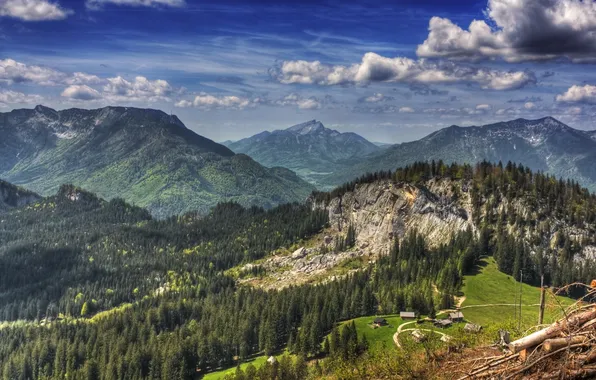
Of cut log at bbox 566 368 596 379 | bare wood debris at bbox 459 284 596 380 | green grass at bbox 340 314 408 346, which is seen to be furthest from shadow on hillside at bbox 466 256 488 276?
cut log at bbox 566 368 596 379

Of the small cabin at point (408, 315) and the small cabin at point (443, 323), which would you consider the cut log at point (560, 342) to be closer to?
the small cabin at point (443, 323)

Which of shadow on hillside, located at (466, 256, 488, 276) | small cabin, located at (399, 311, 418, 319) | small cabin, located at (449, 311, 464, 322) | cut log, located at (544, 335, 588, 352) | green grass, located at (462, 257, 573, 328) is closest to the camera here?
cut log, located at (544, 335, 588, 352)

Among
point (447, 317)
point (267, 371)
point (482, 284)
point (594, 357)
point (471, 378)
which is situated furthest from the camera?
point (482, 284)

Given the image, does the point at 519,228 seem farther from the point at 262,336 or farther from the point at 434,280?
the point at 262,336

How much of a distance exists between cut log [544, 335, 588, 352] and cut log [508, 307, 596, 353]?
1.22ft

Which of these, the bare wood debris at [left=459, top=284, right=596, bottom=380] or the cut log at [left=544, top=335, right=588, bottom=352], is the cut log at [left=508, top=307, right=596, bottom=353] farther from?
the cut log at [left=544, top=335, right=588, bottom=352]

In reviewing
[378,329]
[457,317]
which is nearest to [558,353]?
[457,317]

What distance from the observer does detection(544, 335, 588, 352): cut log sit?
453 inches

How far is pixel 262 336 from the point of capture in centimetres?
14112

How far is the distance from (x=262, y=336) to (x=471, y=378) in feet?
445

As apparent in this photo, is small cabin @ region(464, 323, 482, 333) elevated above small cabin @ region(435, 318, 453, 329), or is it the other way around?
small cabin @ region(464, 323, 482, 333)

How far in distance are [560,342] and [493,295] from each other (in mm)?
145922

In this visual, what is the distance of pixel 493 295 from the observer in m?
142

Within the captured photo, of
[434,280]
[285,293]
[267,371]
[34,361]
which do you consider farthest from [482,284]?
[34,361]
